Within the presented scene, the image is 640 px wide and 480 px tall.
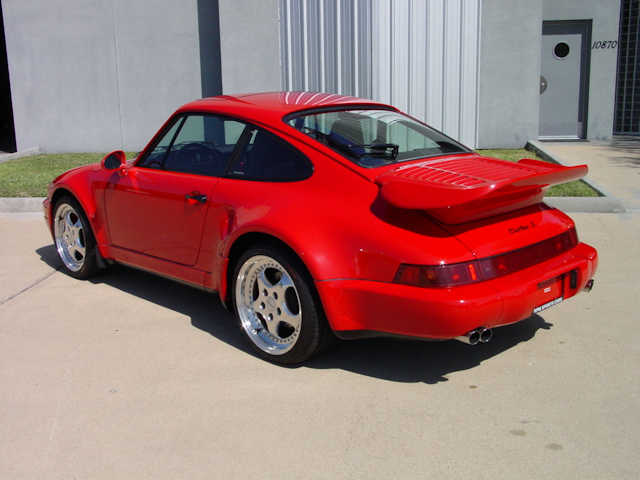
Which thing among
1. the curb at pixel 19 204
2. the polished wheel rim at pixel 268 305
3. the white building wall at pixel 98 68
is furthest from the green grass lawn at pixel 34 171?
the polished wheel rim at pixel 268 305

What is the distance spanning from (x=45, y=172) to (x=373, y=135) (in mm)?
7894

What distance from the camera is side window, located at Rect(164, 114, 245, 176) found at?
460cm

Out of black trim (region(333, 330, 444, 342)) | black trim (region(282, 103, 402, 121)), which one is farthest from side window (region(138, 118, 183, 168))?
black trim (region(333, 330, 444, 342))

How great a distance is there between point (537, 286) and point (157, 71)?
10793 millimetres

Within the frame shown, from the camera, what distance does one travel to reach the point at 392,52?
39.6ft

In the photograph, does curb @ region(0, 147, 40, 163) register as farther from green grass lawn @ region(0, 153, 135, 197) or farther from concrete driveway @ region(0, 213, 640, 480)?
concrete driveway @ region(0, 213, 640, 480)

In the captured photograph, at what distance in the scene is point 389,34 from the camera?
1202 centimetres

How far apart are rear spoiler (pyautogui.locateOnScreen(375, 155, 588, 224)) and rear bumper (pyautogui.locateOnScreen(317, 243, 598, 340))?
383 millimetres

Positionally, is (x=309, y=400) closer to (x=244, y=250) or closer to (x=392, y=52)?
(x=244, y=250)

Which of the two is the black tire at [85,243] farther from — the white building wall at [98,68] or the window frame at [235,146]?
the white building wall at [98,68]

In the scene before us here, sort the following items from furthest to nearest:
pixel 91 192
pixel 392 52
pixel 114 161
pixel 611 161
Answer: pixel 392 52
pixel 611 161
pixel 91 192
pixel 114 161

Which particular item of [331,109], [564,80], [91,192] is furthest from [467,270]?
[564,80]

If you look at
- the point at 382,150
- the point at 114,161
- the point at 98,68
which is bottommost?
the point at 114,161

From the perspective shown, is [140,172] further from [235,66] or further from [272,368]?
[235,66]
